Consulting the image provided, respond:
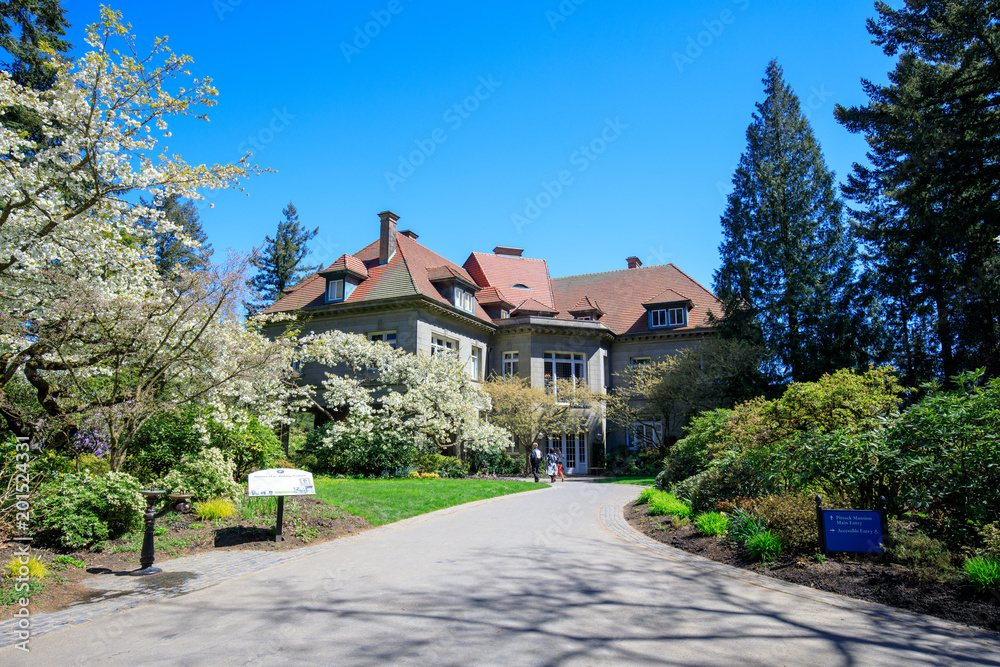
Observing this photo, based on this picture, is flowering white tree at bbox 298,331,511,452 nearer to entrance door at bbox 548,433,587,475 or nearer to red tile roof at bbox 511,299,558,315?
entrance door at bbox 548,433,587,475

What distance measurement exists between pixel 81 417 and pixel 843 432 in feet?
36.9

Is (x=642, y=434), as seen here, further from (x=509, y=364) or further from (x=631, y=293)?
(x=631, y=293)

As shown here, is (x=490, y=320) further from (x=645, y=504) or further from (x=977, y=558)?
(x=977, y=558)

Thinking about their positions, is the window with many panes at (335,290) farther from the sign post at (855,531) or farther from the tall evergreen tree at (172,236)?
the sign post at (855,531)

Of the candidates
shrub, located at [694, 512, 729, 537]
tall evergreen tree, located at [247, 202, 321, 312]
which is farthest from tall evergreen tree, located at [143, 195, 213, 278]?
shrub, located at [694, 512, 729, 537]

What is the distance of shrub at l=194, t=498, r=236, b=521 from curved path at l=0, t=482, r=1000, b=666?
2.38 metres

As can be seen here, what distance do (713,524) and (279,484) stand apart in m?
6.71

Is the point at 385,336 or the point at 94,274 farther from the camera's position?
the point at 385,336

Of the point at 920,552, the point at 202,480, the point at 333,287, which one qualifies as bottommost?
the point at 920,552

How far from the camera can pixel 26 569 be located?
5820 mm

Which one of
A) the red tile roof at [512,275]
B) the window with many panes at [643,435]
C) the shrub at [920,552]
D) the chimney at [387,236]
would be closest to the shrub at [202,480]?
the shrub at [920,552]

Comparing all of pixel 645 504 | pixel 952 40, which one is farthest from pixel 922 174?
pixel 645 504

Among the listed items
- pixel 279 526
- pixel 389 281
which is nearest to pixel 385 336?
pixel 389 281

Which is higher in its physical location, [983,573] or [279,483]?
[279,483]
